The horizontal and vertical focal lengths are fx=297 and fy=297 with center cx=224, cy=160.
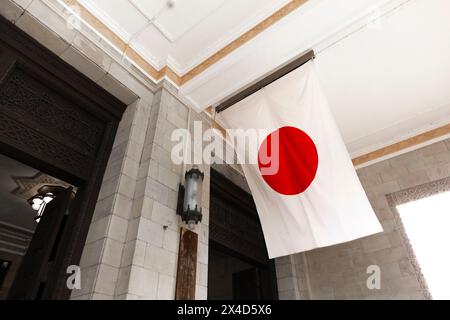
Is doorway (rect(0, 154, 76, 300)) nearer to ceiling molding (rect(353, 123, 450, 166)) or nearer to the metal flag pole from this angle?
the metal flag pole

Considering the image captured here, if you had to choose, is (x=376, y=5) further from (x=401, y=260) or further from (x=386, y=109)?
(x=401, y=260)

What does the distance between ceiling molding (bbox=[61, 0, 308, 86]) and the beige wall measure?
302cm

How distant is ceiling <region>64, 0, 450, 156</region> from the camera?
2.90 m

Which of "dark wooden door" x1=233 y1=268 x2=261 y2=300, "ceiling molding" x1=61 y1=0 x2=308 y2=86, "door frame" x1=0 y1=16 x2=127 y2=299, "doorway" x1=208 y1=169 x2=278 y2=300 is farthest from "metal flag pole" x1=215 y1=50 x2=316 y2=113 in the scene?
"dark wooden door" x1=233 y1=268 x2=261 y2=300

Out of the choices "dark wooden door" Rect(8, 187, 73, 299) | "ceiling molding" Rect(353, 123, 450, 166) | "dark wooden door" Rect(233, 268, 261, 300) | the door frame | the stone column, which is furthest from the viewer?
"dark wooden door" Rect(233, 268, 261, 300)

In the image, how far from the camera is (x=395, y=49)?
3.50 metres

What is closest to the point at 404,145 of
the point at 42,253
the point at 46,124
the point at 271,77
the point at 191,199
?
the point at 271,77

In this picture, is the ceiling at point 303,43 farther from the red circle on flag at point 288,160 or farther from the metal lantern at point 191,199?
the metal lantern at point 191,199

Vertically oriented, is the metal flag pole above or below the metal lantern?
above

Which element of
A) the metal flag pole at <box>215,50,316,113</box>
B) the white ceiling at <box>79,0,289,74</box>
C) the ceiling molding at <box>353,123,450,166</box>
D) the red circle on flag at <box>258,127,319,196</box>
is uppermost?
the white ceiling at <box>79,0,289,74</box>

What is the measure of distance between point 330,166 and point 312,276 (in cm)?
281

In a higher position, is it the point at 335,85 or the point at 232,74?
the point at 335,85

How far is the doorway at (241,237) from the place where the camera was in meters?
4.03

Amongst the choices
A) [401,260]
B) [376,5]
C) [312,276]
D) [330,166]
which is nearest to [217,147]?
[330,166]
